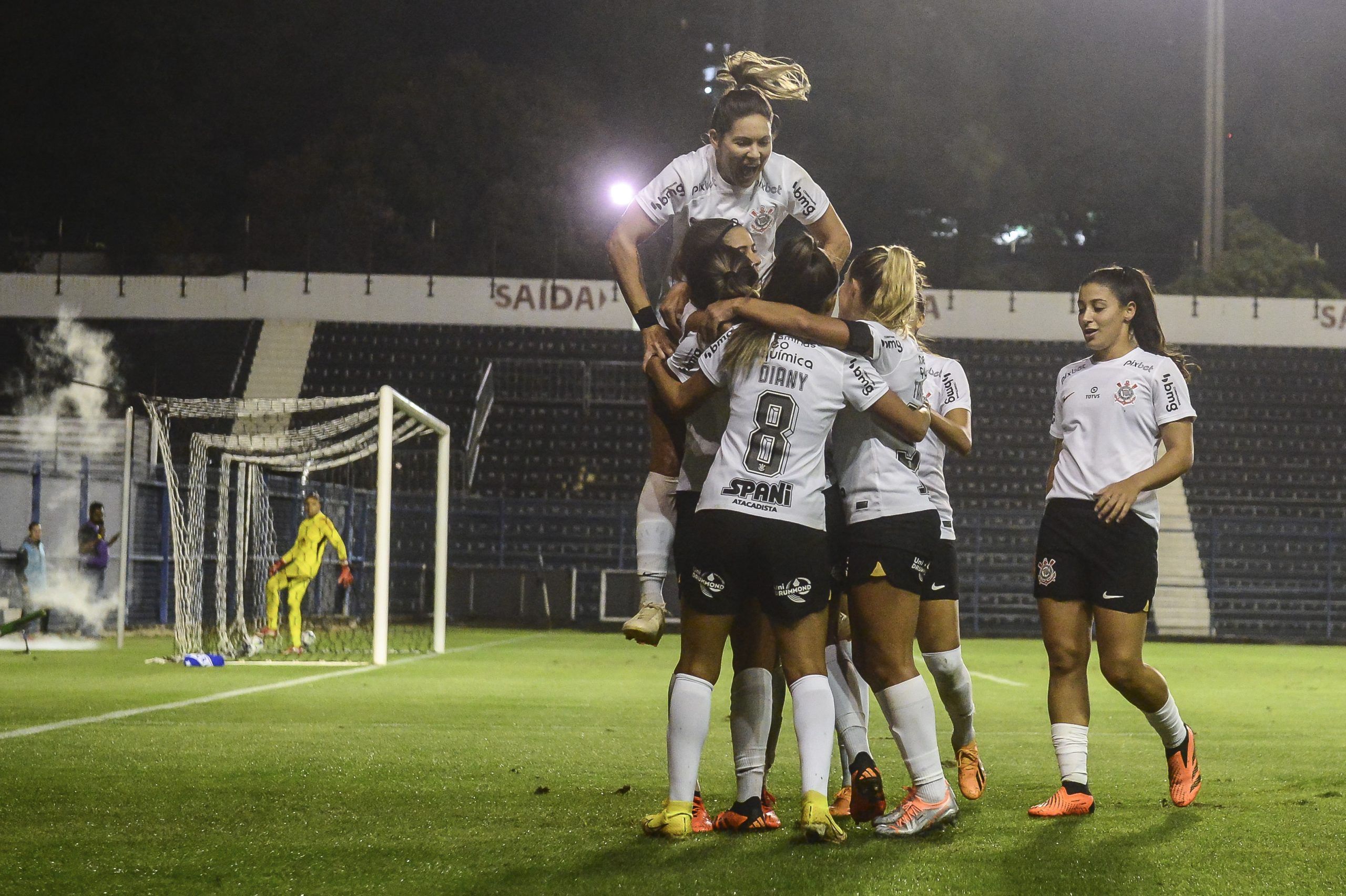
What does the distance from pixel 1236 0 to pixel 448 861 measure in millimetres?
46599

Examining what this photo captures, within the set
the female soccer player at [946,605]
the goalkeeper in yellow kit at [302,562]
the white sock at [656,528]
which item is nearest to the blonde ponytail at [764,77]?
the female soccer player at [946,605]

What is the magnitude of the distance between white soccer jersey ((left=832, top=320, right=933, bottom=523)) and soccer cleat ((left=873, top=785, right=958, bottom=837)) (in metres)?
0.85

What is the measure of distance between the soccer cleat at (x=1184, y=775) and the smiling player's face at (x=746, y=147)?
2427mm

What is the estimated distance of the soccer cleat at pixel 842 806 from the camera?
15.9 ft

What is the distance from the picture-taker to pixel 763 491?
418 centimetres

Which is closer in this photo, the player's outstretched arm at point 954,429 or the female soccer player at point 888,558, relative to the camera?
the female soccer player at point 888,558

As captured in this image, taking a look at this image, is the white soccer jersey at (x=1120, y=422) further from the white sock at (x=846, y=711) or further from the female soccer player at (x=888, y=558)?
the white sock at (x=846, y=711)

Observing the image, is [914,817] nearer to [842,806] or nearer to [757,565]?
[842,806]

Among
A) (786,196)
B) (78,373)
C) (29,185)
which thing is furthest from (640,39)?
(786,196)

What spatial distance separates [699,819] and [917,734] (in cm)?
70

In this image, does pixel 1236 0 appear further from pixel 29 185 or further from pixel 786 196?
pixel 786 196

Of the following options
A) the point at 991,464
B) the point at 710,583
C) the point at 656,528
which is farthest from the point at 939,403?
the point at 991,464

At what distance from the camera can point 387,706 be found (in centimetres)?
897

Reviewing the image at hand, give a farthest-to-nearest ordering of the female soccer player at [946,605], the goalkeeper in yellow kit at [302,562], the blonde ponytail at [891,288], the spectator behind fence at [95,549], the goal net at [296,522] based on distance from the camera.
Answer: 1. the spectator behind fence at [95,549]
2. the goalkeeper in yellow kit at [302,562]
3. the goal net at [296,522]
4. the female soccer player at [946,605]
5. the blonde ponytail at [891,288]
